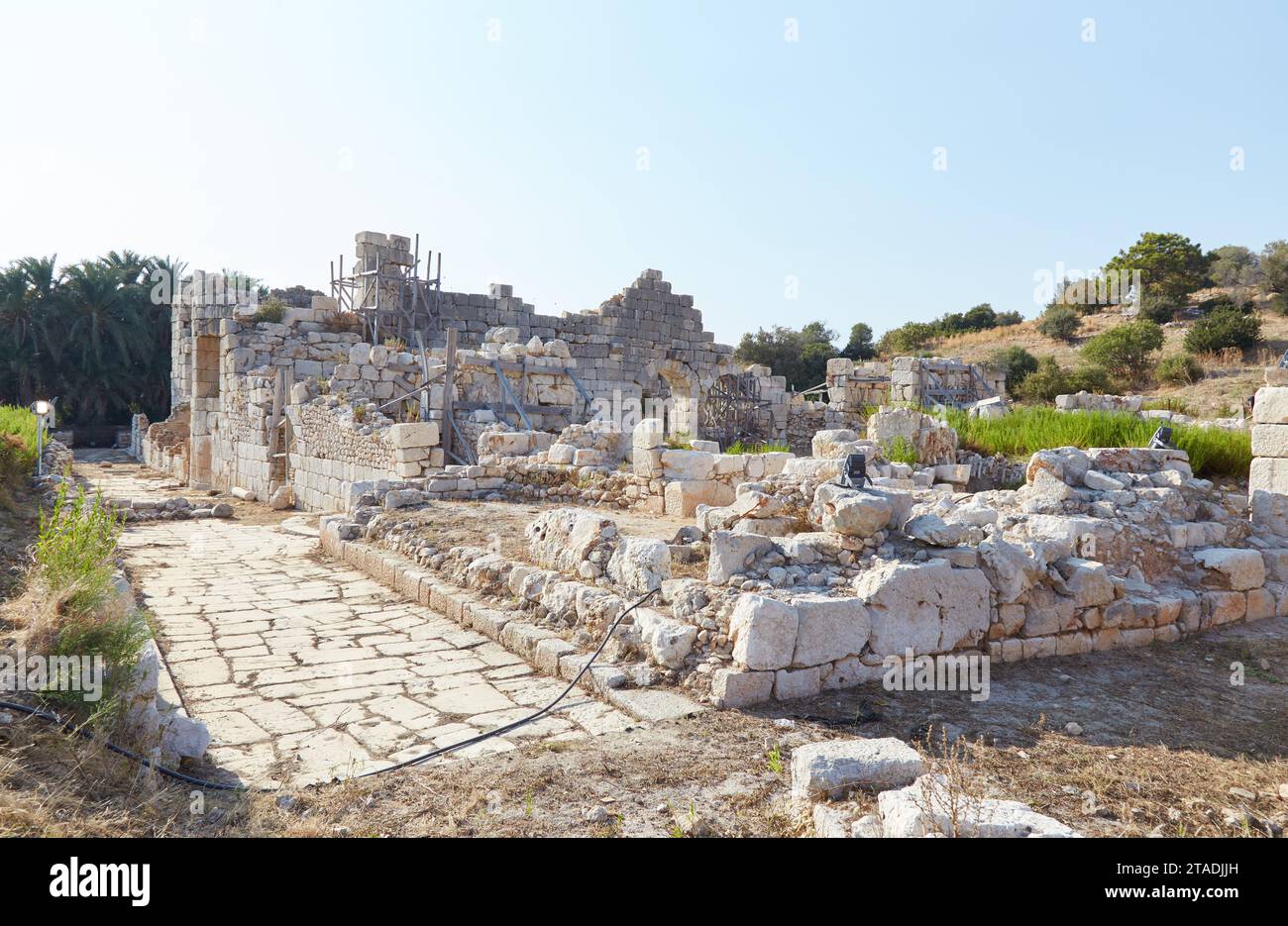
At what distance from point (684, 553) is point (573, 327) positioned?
52.7 feet

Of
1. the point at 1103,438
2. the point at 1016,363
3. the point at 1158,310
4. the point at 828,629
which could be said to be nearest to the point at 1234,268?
the point at 1158,310

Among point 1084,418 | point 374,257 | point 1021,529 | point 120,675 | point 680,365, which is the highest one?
point 374,257

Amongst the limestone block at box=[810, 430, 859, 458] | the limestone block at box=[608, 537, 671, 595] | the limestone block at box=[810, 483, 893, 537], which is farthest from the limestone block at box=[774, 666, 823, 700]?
the limestone block at box=[810, 430, 859, 458]

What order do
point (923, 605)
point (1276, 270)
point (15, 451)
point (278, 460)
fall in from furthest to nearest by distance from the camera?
1. point (1276, 270)
2. point (278, 460)
3. point (15, 451)
4. point (923, 605)

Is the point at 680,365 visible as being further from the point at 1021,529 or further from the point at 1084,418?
the point at 1021,529

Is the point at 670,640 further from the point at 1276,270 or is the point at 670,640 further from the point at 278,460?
the point at 1276,270

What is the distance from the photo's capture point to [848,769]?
3145 mm

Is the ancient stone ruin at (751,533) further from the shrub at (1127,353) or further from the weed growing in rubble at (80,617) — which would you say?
the shrub at (1127,353)

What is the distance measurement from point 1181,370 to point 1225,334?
400cm

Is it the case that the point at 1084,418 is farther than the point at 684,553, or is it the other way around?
the point at 1084,418

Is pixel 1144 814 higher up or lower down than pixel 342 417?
lower down

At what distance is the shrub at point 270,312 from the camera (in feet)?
62.0

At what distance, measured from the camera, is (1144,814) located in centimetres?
313
